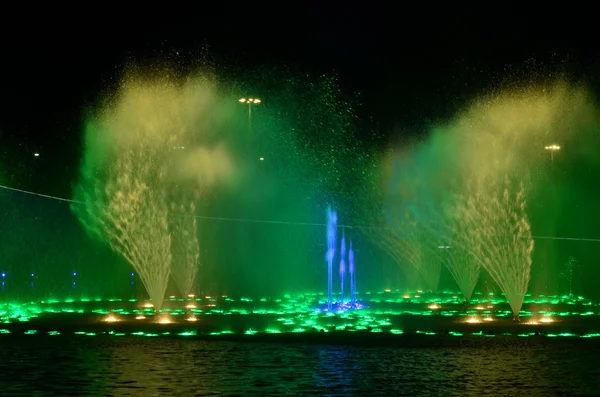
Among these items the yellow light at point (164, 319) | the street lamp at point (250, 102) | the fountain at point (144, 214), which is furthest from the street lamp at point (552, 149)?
the yellow light at point (164, 319)

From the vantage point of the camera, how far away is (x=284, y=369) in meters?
16.1

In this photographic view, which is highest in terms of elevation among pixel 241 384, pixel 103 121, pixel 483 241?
pixel 103 121

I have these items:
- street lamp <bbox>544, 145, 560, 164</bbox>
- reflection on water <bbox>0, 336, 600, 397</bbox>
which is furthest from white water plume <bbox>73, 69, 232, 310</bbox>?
street lamp <bbox>544, 145, 560, 164</bbox>

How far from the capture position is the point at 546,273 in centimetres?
4703

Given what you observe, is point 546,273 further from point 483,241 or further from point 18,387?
point 18,387

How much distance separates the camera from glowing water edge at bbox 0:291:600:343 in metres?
22.6

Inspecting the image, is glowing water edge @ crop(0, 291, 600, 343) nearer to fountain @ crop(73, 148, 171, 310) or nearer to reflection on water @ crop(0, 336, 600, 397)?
fountain @ crop(73, 148, 171, 310)

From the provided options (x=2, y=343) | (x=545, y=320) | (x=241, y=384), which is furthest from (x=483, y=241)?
(x=241, y=384)

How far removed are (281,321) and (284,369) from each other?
365 inches

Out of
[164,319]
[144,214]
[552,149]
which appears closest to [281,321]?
[164,319]

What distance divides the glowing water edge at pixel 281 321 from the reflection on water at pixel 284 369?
184 cm

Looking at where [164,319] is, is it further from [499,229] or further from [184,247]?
[184,247]

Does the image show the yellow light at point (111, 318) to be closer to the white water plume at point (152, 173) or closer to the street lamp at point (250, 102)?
the white water plume at point (152, 173)

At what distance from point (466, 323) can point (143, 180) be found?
1446 centimetres
